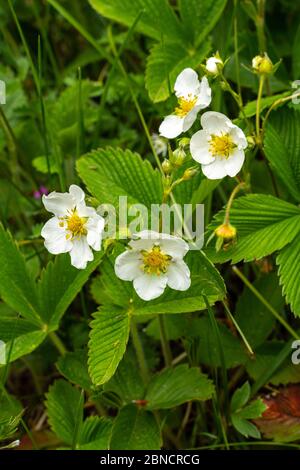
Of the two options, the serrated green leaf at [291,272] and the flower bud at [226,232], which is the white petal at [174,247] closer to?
the flower bud at [226,232]

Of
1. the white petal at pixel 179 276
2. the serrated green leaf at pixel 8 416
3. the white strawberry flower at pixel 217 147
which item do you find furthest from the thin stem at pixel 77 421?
the white strawberry flower at pixel 217 147

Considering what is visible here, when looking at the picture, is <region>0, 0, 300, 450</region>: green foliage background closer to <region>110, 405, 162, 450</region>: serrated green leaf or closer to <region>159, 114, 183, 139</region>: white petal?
<region>110, 405, 162, 450</region>: serrated green leaf

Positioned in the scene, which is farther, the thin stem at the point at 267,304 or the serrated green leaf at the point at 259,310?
the serrated green leaf at the point at 259,310

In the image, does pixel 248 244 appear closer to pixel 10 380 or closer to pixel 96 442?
pixel 96 442

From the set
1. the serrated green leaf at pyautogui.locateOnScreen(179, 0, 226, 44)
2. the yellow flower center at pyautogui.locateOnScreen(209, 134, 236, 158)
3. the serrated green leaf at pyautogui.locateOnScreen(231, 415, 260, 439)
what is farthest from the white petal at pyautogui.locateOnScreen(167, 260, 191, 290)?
the serrated green leaf at pyautogui.locateOnScreen(179, 0, 226, 44)

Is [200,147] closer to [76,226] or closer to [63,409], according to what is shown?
[76,226]

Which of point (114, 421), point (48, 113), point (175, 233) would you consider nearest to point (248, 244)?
point (175, 233)

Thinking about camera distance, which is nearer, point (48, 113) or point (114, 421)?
point (114, 421)
